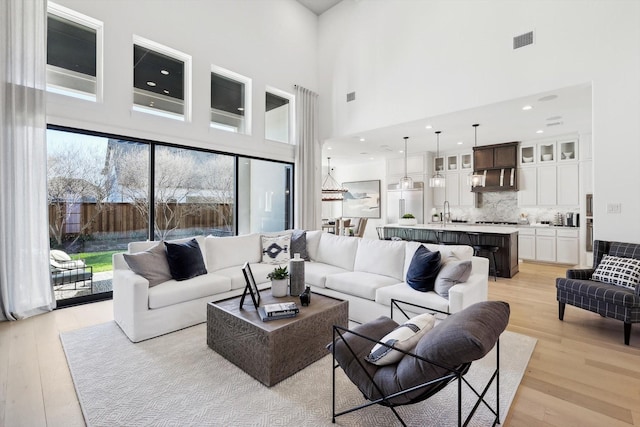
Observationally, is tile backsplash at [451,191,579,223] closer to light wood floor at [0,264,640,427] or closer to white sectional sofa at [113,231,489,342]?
light wood floor at [0,264,640,427]

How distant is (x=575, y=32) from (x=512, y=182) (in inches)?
158

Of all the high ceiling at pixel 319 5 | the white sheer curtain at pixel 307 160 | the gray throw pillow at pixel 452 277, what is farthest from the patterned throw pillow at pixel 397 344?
the high ceiling at pixel 319 5

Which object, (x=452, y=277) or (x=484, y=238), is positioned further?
(x=484, y=238)

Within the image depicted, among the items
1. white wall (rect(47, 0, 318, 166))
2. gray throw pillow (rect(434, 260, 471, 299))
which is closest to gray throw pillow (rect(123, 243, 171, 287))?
white wall (rect(47, 0, 318, 166))

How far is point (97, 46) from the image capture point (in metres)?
4.02

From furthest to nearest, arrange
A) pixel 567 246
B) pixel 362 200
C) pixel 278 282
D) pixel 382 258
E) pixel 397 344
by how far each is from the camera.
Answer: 1. pixel 362 200
2. pixel 567 246
3. pixel 382 258
4. pixel 278 282
5. pixel 397 344

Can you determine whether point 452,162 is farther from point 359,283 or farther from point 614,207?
point 359,283

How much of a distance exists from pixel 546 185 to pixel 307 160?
551 cm

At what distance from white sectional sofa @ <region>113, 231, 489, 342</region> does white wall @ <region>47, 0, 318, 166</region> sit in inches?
76.2

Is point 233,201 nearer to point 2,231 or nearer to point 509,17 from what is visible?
point 2,231

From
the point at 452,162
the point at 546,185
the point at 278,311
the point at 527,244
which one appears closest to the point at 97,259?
the point at 278,311

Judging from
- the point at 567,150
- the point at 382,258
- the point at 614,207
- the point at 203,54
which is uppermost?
the point at 203,54

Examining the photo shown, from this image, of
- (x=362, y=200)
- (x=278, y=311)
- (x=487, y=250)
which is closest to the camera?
(x=278, y=311)

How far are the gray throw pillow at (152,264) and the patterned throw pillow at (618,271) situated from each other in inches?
186
